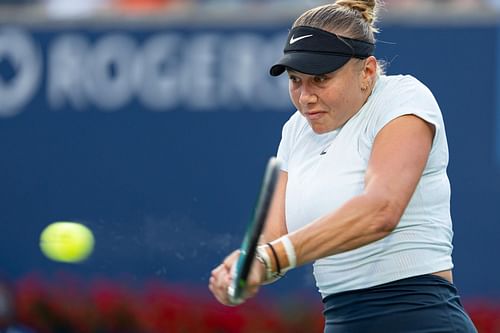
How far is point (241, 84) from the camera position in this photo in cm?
707

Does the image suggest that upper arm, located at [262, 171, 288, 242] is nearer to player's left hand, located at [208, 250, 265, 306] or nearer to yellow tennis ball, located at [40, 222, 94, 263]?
player's left hand, located at [208, 250, 265, 306]

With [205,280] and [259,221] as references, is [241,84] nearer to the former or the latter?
[205,280]

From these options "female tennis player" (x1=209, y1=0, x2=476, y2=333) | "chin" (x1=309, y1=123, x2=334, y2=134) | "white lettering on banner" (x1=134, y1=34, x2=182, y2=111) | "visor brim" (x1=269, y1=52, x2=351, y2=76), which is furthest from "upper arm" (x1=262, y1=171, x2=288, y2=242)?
"white lettering on banner" (x1=134, y1=34, x2=182, y2=111)

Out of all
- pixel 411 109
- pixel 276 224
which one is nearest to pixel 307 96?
pixel 411 109

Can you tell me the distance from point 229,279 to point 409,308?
63cm

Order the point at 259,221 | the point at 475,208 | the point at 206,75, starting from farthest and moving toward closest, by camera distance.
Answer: the point at 206,75, the point at 475,208, the point at 259,221

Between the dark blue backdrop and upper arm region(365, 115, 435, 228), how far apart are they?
138 inches

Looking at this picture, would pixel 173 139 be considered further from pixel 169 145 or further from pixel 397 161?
pixel 397 161

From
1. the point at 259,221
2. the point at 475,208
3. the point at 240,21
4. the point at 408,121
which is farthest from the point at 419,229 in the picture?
the point at 240,21

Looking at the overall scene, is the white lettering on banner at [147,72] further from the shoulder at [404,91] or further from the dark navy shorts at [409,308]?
the dark navy shorts at [409,308]

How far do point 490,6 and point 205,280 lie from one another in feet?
7.95

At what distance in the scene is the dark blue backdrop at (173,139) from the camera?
6.70 meters

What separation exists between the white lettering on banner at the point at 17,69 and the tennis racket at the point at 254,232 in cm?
488

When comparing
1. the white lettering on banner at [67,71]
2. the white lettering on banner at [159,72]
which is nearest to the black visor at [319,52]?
the white lettering on banner at [159,72]
